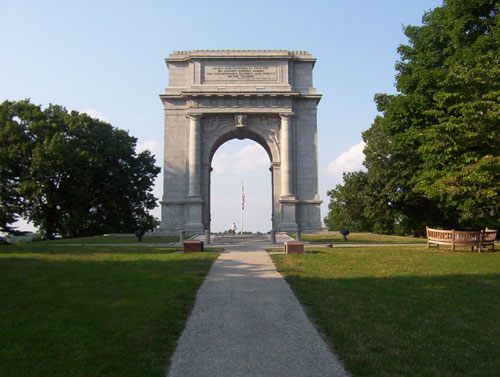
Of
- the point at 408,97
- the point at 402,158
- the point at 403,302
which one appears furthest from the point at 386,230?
the point at 403,302

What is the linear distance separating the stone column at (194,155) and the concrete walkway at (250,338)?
27.4m

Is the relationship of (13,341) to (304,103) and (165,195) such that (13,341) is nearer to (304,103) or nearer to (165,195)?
(165,195)

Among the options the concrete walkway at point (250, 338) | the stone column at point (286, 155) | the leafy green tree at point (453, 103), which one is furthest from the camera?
the stone column at point (286, 155)

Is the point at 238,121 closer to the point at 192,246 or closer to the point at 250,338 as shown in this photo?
the point at 192,246

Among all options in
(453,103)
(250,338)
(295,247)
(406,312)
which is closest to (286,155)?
(453,103)

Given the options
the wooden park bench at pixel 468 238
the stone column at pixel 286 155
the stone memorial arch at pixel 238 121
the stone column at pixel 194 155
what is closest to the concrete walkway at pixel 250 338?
the wooden park bench at pixel 468 238

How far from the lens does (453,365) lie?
5.62 meters

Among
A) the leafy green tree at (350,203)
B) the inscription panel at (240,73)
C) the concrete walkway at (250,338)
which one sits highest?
the inscription panel at (240,73)

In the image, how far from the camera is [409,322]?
24.7 ft

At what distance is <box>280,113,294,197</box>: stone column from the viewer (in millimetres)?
38156

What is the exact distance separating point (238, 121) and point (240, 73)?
493cm

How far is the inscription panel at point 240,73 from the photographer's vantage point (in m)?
39.9

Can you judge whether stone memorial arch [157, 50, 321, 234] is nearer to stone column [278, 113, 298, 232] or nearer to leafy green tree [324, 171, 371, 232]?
stone column [278, 113, 298, 232]

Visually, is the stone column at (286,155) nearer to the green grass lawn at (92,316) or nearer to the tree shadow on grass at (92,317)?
the green grass lawn at (92,316)
